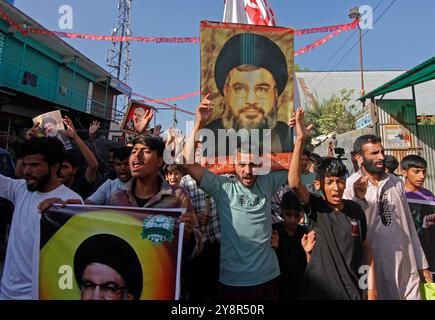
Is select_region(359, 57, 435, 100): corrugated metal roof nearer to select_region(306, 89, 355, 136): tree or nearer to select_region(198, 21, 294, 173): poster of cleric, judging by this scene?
select_region(198, 21, 294, 173): poster of cleric

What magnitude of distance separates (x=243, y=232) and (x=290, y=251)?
19.4 inches

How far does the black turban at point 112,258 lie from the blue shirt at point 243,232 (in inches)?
26.1

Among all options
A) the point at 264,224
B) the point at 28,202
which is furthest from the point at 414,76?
the point at 28,202

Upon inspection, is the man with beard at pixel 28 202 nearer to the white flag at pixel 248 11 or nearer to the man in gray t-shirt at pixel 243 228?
the man in gray t-shirt at pixel 243 228

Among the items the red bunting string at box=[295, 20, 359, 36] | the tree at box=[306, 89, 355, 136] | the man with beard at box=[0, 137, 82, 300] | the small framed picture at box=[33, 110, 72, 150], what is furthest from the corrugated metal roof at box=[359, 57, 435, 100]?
the tree at box=[306, 89, 355, 136]

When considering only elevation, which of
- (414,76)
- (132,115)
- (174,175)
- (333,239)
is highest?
(414,76)

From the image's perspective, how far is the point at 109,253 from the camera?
6.33ft

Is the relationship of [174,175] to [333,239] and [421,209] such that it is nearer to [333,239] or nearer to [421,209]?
[333,239]

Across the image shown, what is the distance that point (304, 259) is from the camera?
7.71 feet

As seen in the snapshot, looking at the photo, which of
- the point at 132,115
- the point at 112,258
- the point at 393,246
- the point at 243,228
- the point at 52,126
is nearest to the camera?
the point at 112,258

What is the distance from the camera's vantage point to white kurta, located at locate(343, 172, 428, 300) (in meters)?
2.36

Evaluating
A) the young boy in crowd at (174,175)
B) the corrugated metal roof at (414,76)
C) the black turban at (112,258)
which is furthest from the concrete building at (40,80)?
the corrugated metal roof at (414,76)

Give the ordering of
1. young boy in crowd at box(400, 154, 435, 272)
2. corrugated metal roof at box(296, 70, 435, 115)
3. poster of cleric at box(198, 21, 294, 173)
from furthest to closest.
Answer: corrugated metal roof at box(296, 70, 435, 115)
young boy in crowd at box(400, 154, 435, 272)
poster of cleric at box(198, 21, 294, 173)
